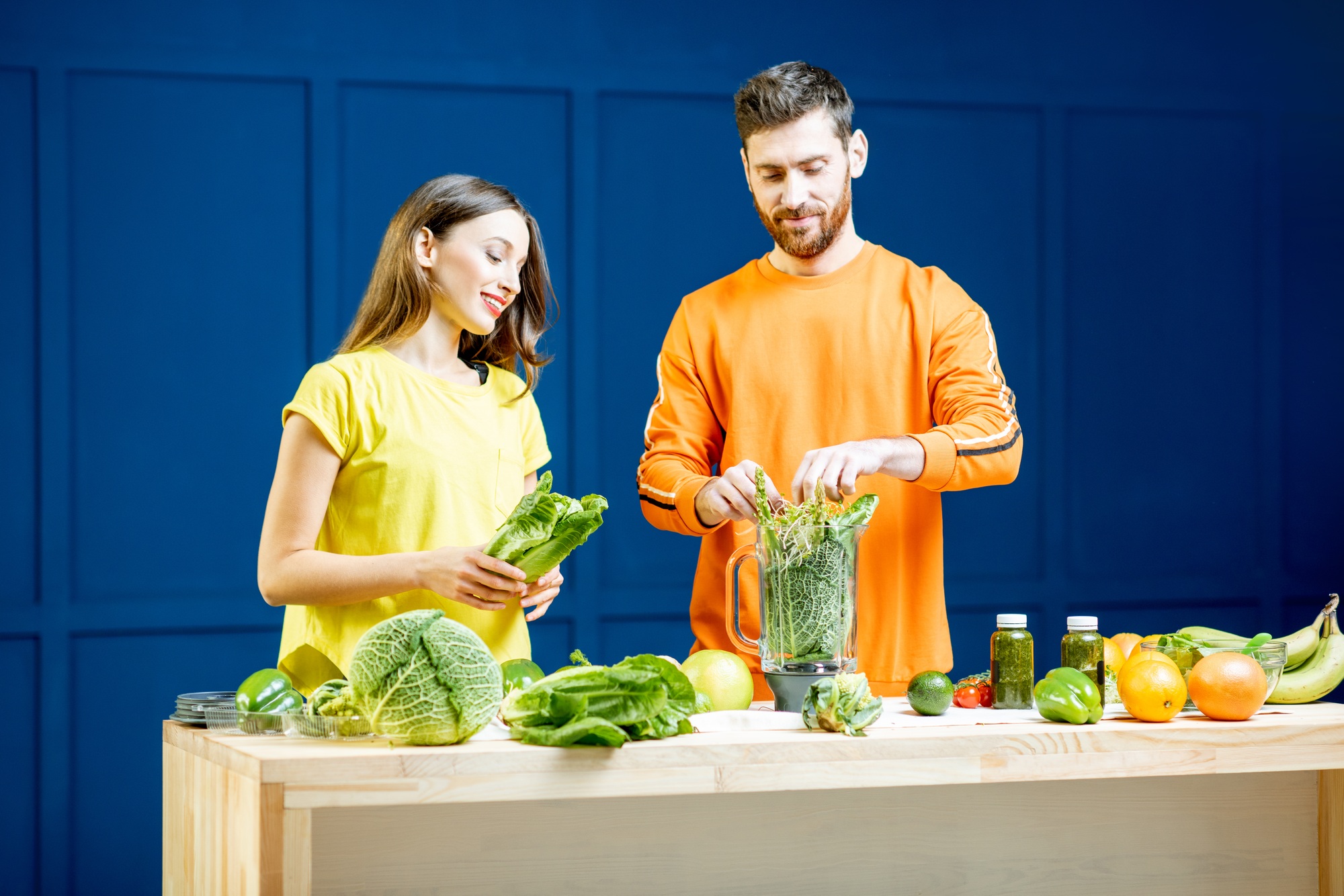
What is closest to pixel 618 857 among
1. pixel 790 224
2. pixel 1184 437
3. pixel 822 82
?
pixel 790 224

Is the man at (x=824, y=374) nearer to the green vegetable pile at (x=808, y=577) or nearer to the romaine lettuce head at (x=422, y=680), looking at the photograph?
the green vegetable pile at (x=808, y=577)

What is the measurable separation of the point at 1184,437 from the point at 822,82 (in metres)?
2.46

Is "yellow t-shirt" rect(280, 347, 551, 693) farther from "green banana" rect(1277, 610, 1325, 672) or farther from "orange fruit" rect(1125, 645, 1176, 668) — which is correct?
"green banana" rect(1277, 610, 1325, 672)

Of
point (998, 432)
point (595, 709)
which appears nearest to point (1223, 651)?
point (998, 432)

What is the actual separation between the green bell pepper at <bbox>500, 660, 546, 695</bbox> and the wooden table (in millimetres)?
146

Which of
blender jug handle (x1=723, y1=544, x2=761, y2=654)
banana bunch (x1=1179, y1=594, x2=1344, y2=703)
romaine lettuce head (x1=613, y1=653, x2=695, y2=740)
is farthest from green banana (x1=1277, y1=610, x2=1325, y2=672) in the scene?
romaine lettuce head (x1=613, y1=653, x2=695, y2=740)

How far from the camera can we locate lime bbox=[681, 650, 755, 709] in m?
1.71

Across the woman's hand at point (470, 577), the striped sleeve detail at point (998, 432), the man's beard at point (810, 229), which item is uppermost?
the man's beard at point (810, 229)

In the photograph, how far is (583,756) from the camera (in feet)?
4.62

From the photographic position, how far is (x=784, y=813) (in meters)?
1.65

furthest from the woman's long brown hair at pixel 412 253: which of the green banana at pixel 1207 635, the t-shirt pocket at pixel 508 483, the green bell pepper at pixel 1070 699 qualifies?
the green banana at pixel 1207 635

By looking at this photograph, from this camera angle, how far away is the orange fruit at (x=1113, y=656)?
1.80 m

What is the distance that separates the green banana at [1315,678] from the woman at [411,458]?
1.06 meters

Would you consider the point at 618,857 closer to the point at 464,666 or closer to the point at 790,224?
the point at 464,666
